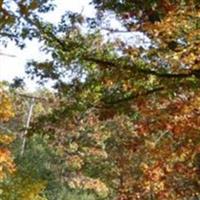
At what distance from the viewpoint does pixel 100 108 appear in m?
11.5

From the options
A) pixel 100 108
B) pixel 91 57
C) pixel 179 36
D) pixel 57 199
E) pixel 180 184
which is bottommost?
pixel 57 199

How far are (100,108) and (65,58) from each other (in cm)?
220

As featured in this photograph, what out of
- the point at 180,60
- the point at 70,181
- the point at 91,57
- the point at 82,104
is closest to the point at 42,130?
the point at 82,104

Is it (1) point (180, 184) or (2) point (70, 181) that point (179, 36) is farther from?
(2) point (70, 181)

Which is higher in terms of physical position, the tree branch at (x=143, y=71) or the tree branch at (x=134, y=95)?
the tree branch at (x=143, y=71)

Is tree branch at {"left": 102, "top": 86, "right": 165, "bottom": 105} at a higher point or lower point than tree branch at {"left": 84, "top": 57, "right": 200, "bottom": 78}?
lower

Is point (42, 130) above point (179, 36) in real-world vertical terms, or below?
A: below

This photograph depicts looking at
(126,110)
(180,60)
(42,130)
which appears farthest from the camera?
(42,130)

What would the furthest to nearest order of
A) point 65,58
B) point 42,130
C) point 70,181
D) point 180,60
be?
point 70,181 < point 42,130 < point 180,60 < point 65,58

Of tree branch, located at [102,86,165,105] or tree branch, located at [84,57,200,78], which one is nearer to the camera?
tree branch, located at [84,57,200,78]

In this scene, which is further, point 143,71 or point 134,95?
point 134,95

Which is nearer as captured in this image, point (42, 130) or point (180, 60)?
point (180, 60)

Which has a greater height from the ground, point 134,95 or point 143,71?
point 143,71

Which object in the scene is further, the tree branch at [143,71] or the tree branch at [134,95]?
the tree branch at [134,95]
